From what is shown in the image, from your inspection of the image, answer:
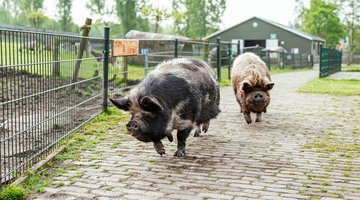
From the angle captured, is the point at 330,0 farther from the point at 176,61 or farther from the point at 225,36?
the point at 176,61

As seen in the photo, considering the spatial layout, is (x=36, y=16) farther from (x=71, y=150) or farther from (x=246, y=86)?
(x=71, y=150)

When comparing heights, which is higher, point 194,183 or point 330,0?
point 330,0

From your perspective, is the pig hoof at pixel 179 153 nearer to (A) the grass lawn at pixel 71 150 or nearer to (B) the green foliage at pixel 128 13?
(A) the grass lawn at pixel 71 150

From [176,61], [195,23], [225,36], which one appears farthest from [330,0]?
[176,61]

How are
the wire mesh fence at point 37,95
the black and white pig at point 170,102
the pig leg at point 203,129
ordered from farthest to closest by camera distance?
the pig leg at point 203,129
the black and white pig at point 170,102
the wire mesh fence at point 37,95

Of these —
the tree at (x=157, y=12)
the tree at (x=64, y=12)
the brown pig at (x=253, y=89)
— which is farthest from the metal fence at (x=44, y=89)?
the tree at (x=64, y=12)

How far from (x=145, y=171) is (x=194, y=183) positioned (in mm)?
777

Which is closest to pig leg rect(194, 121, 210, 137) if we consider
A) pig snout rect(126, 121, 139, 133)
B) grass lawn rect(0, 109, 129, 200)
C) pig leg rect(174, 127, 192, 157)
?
grass lawn rect(0, 109, 129, 200)

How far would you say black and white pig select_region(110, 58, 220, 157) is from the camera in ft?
18.1

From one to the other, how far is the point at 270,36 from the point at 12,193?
47930 millimetres

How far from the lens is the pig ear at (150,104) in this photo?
5398 millimetres

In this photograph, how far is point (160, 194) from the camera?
4.91 metres

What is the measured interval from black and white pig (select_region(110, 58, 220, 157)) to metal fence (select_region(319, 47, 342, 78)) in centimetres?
1645

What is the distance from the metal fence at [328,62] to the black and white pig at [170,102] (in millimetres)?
16449
